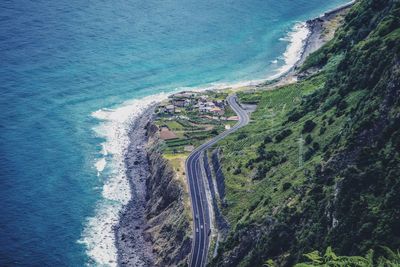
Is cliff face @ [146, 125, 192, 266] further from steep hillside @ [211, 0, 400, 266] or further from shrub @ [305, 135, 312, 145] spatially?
shrub @ [305, 135, 312, 145]

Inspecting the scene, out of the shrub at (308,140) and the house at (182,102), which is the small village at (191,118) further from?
the shrub at (308,140)

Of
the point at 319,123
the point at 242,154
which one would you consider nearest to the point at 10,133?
the point at 242,154

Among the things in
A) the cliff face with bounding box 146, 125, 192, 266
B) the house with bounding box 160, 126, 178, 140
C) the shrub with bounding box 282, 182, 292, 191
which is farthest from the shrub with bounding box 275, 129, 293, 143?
the house with bounding box 160, 126, 178, 140

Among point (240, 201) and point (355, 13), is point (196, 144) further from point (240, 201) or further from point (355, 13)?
point (355, 13)

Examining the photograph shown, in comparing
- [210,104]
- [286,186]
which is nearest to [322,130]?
[286,186]

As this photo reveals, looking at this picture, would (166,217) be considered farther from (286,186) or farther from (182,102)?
(182,102)

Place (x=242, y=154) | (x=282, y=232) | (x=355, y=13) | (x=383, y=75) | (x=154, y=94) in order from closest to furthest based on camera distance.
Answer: (x=282, y=232), (x=383, y=75), (x=242, y=154), (x=355, y=13), (x=154, y=94)
